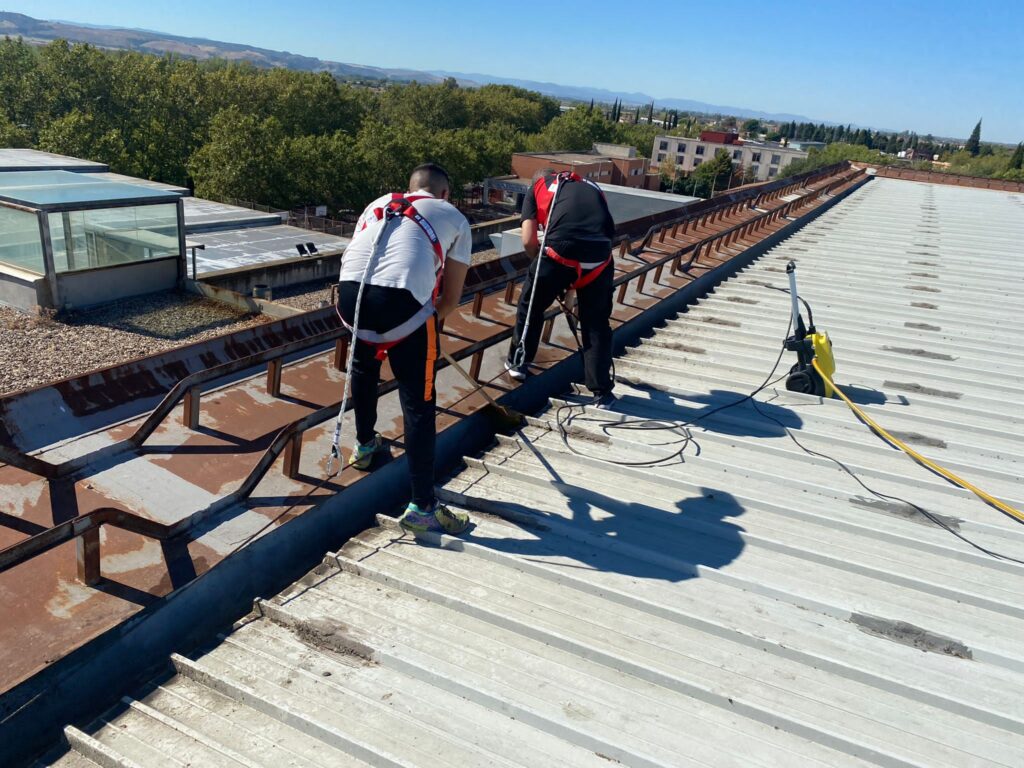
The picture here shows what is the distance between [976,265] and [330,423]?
41.4 feet

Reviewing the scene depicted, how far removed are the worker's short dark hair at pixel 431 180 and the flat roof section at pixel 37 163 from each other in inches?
1069

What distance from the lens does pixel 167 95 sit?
2119 inches

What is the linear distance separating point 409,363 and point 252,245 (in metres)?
27.8

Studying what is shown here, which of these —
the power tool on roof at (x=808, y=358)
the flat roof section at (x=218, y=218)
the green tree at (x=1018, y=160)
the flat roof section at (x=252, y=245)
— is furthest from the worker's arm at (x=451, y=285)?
the green tree at (x=1018, y=160)

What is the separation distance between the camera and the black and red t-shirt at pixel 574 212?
5320 millimetres

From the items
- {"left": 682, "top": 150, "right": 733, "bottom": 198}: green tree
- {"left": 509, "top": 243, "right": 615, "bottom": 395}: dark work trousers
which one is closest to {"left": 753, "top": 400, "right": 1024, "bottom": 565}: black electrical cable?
{"left": 509, "top": 243, "right": 615, "bottom": 395}: dark work trousers

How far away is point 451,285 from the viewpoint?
3896 mm

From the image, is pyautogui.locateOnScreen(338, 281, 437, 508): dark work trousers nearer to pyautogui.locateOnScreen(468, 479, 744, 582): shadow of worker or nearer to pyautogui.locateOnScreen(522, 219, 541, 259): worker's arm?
pyautogui.locateOnScreen(468, 479, 744, 582): shadow of worker

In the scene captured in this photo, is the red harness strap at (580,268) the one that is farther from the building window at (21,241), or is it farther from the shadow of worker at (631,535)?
the building window at (21,241)

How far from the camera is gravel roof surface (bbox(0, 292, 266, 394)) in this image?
16.7 metres

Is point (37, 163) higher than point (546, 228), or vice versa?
point (546, 228)

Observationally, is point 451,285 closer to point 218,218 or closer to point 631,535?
point 631,535

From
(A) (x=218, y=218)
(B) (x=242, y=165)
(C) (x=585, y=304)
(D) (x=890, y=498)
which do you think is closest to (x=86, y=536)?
(C) (x=585, y=304)

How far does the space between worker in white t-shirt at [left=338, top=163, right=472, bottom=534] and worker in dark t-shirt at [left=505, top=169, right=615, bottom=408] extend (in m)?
1.61
